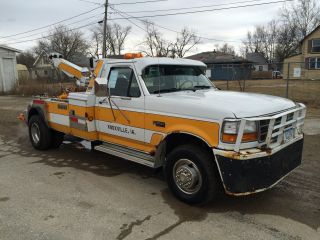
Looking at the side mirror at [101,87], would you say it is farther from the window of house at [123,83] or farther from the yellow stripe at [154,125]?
the yellow stripe at [154,125]

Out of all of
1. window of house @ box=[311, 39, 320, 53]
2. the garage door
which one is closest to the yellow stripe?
the garage door

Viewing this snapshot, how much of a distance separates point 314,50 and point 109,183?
44.0 metres

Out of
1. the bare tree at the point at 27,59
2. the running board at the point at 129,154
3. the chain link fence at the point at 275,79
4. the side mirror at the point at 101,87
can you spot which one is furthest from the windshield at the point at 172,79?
the bare tree at the point at 27,59

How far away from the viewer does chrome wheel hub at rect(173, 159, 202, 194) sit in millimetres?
4434

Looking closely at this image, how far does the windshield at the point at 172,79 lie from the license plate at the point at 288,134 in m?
1.73

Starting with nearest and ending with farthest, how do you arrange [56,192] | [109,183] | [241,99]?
[241,99] < [56,192] < [109,183]

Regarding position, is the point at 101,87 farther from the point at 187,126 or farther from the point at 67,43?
the point at 67,43

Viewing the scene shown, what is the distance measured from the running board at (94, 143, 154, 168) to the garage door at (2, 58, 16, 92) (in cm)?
2434

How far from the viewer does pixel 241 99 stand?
4.64 meters

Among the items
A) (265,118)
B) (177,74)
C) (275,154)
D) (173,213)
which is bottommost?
(173,213)

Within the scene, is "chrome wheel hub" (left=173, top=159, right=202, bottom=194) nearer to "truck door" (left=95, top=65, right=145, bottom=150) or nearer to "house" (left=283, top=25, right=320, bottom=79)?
"truck door" (left=95, top=65, right=145, bottom=150)

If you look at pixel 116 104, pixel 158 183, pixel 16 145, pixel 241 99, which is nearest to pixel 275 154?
pixel 241 99

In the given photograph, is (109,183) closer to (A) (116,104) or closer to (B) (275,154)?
(A) (116,104)

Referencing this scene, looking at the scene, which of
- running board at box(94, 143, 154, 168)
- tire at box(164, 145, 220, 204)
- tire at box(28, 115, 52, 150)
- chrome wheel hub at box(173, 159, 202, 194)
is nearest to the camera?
tire at box(164, 145, 220, 204)
